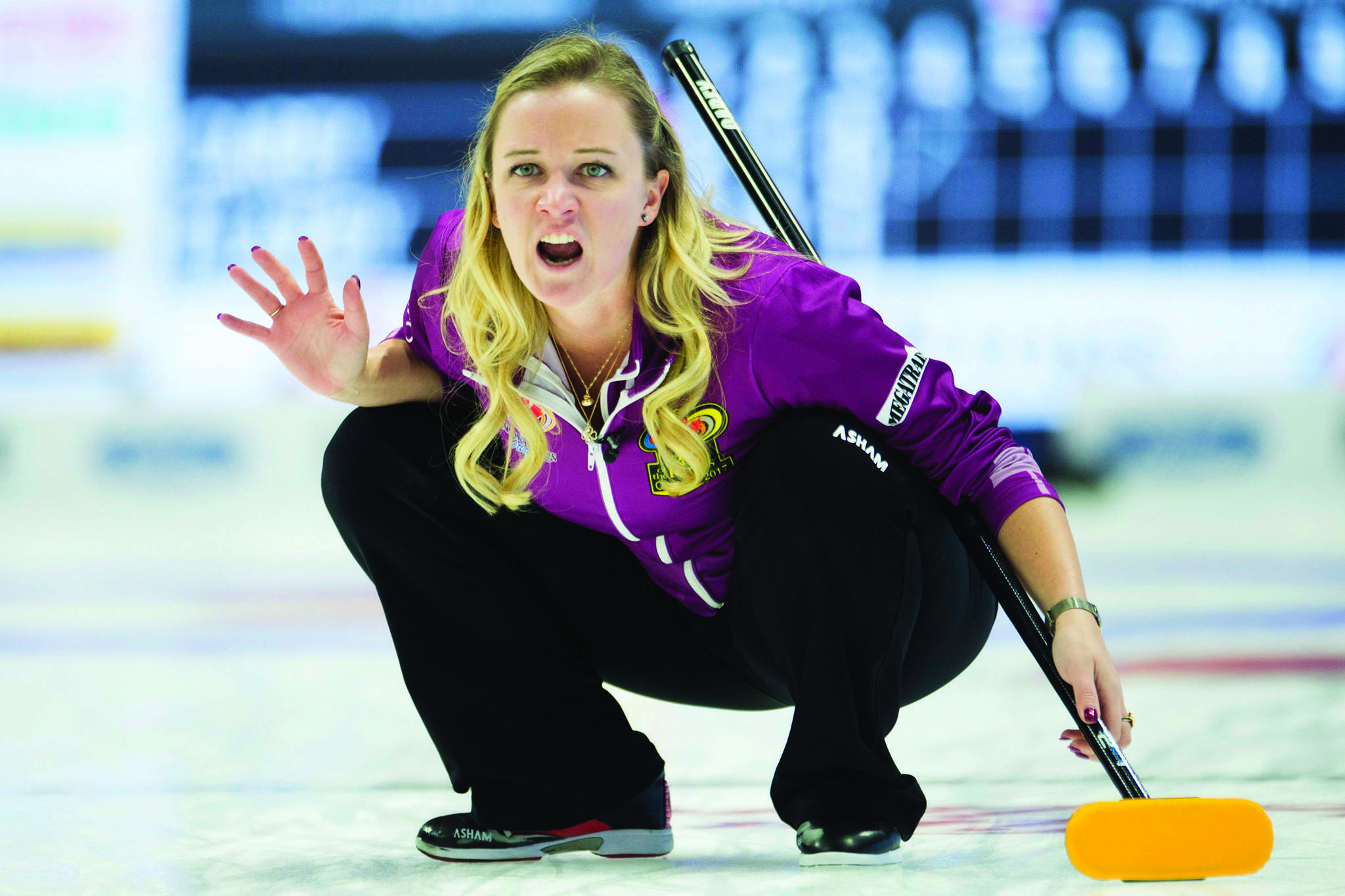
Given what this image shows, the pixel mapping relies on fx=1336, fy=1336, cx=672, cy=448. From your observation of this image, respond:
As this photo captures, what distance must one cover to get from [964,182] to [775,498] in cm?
424

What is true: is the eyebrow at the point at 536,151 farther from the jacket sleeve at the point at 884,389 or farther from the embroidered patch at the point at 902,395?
the embroidered patch at the point at 902,395

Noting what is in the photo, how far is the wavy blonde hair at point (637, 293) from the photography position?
1.25 metres

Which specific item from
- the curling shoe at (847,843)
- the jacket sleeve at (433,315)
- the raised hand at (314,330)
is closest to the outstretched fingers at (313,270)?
the raised hand at (314,330)

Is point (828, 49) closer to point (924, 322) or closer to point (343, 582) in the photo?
point (924, 322)

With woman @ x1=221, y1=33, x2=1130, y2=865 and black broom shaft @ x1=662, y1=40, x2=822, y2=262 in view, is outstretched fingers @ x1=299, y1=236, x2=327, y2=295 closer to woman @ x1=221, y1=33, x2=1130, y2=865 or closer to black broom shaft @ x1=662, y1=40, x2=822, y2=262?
woman @ x1=221, y1=33, x2=1130, y2=865

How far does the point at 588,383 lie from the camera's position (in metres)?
1.36

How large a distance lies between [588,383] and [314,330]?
28cm

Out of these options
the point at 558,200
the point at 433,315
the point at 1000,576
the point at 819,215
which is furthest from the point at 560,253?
the point at 819,215

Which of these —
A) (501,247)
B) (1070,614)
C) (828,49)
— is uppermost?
(828,49)

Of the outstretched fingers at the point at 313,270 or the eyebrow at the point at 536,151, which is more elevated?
the eyebrow at the point at 536,151

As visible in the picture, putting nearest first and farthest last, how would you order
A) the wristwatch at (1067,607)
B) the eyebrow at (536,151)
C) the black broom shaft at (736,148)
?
1. the wristwatch at (1067,607)
2. the eyebrow at (536,151)
3. the black broom shaft at (736,148)

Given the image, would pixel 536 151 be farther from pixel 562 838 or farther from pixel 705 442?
pixel 562 838

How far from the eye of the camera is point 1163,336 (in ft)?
16.7

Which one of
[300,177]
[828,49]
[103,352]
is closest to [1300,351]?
[828,49]
